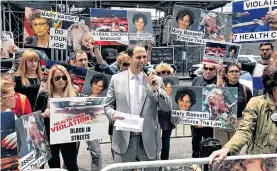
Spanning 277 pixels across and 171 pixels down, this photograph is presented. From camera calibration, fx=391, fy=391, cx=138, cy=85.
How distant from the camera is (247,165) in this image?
2.91 meters

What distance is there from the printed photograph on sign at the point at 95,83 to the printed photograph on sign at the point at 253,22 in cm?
215

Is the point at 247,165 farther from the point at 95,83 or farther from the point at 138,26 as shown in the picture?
the point at 138,26

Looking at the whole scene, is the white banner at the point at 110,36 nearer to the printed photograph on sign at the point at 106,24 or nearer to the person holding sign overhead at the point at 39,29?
the printed photograph on sign at the point at 106,24

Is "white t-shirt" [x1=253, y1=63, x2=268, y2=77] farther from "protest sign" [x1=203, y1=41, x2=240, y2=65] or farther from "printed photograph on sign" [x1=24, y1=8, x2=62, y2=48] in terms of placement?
"printed photograph on sign" [x1=24, y1=8, x2=62, y2=48]

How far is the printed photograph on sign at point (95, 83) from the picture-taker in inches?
211

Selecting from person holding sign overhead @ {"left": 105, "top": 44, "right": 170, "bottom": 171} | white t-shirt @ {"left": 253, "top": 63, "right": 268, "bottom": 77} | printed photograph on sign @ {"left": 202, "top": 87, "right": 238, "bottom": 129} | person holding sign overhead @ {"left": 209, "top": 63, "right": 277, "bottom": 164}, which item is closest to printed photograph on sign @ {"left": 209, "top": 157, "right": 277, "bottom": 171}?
person holding sign overhead @ {"left": 209, "top": 63, "right": 277, "bottom": 164}

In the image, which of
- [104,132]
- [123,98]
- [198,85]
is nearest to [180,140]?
[198,85]

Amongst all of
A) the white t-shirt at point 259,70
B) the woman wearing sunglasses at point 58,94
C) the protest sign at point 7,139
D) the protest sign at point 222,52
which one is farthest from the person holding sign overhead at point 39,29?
the protest sign at point 7,139

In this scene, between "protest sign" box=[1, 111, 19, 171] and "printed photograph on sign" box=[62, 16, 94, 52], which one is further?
"printed photograph on sign" box=[62, 16, 94, 52]

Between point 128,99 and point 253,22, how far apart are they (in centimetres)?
288

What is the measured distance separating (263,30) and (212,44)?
0.79 metres

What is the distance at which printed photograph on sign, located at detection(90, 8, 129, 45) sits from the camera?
6.79m

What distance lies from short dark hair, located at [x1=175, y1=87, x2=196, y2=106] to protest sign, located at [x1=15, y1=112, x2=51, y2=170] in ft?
6.05

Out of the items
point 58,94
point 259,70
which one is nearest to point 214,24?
point 259,70
